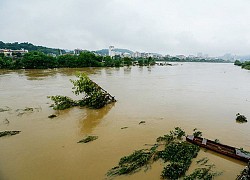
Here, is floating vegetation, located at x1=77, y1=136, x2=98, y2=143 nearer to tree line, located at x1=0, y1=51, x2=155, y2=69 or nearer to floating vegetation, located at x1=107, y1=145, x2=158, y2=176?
floating vegetation, located at x1=107, y1=145, x2=158, y2=176

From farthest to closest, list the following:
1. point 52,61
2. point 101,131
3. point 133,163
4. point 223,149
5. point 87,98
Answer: point 52,61 < point 87,98 < point 101,131 < point 223,149 < point 133,163

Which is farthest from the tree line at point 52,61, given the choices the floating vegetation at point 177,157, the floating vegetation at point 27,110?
the floating vegetation at point 177,157

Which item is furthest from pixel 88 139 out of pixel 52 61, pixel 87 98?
pixel 52 61

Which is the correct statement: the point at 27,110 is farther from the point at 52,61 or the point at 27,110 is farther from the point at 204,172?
the point at 52,61

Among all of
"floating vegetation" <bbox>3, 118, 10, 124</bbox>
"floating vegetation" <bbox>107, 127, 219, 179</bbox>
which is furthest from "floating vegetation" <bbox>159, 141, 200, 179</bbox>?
"floating vegetation" <bbox>3, 118, 10, 124</bbox>

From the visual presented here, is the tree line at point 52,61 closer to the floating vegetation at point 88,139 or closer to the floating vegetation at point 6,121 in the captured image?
the floating vegetation at point 6,121

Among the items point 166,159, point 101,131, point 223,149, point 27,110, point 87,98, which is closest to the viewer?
point 166,159
